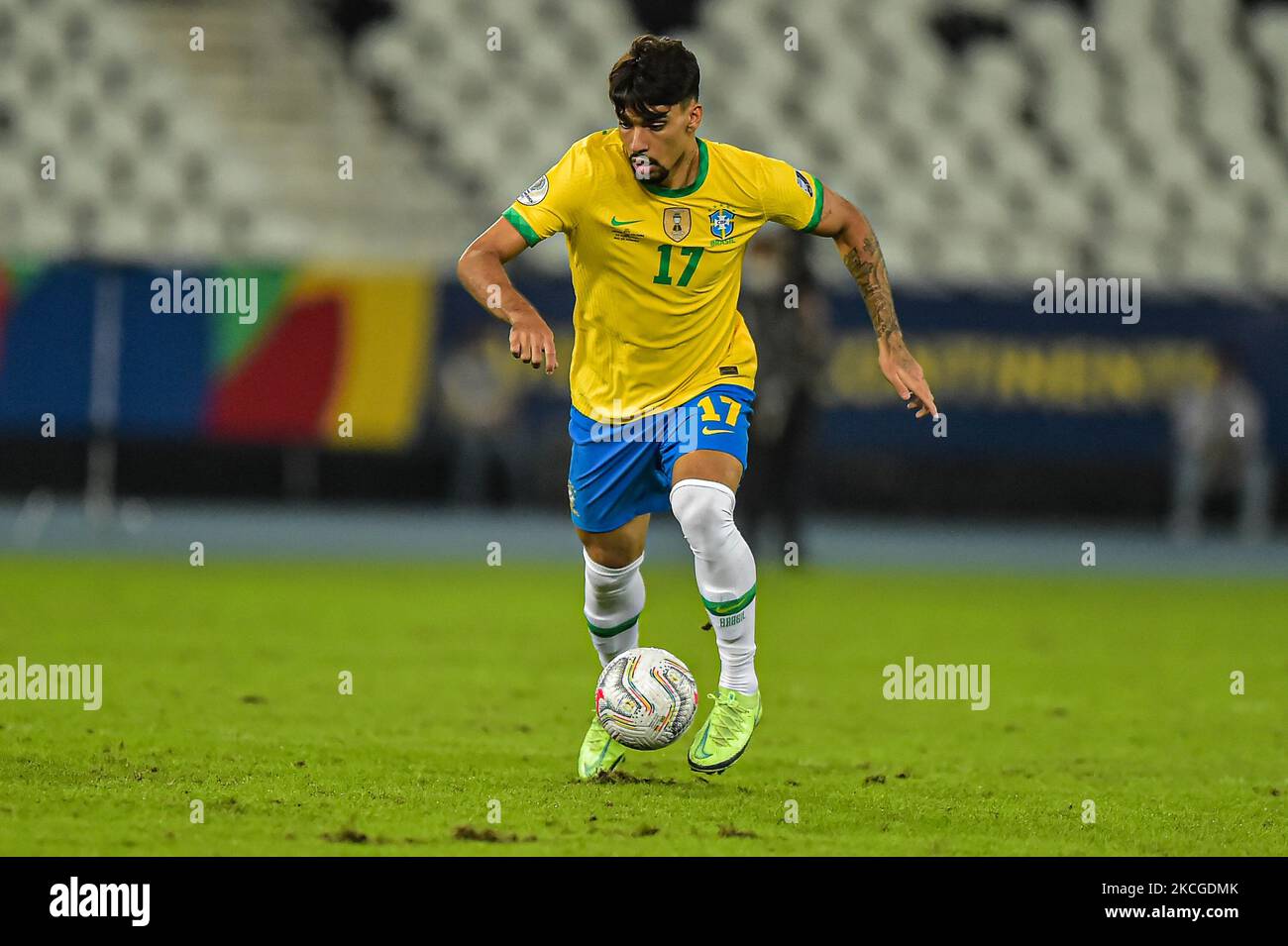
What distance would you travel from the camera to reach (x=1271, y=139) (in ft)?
79.2

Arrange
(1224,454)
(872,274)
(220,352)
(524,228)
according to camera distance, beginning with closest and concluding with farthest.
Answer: (524,228)
(872,274)
(220,352)
(1224,454)

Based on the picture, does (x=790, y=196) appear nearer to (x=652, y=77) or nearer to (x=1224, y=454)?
(x=652, y=77)

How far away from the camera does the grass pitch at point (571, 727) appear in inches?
219

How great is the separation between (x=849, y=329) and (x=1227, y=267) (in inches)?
251

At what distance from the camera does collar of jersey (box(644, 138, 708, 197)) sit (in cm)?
654

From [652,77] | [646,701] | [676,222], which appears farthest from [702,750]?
[652,77]

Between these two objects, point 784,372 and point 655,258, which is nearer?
point 655,258

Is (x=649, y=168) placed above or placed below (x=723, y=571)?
above

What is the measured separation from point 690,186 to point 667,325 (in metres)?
0.50

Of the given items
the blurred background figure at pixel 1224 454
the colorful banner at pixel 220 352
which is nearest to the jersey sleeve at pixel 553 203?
the colorful banner at pixel 220 352

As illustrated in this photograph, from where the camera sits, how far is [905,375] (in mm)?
6746

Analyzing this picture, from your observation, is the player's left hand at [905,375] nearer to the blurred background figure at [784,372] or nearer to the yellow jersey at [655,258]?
the yellow jersey at [655,258]
